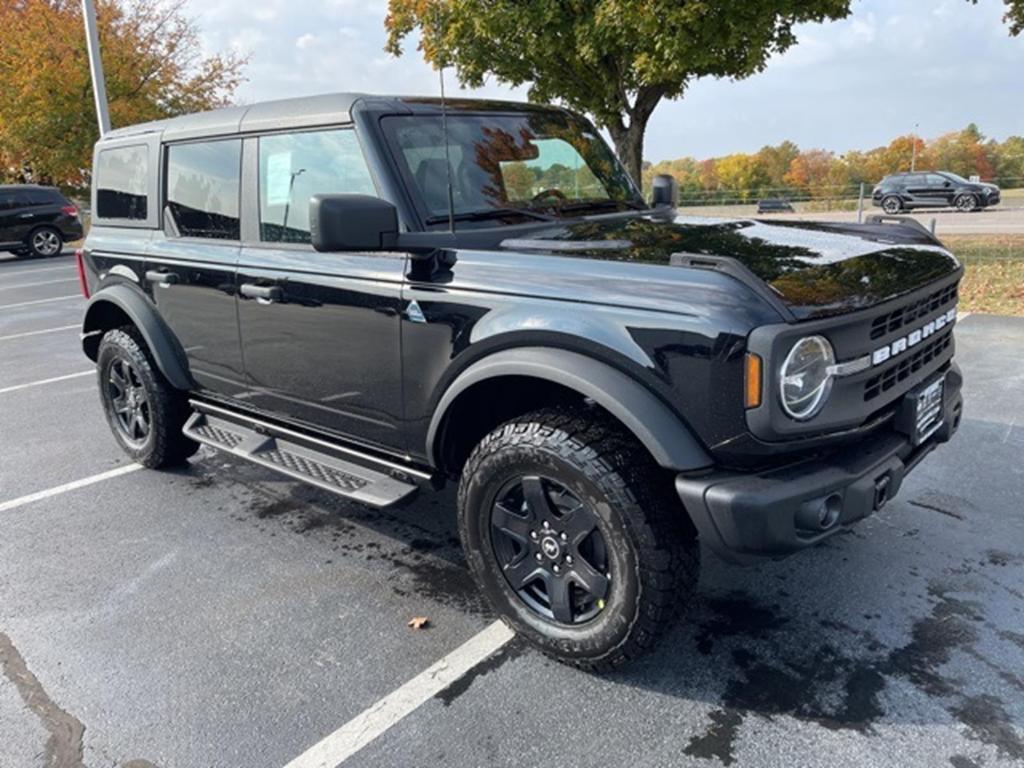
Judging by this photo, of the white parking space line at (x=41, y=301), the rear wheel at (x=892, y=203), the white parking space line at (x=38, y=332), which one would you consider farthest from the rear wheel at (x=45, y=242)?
the rear wheel at (x=892, y=203)

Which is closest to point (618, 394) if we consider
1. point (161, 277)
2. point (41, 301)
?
point (161, 277)

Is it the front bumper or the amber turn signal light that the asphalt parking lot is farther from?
the amber turn signal light

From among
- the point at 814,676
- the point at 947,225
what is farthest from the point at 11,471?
the point at 947,225

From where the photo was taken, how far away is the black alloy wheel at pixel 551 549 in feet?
8.54

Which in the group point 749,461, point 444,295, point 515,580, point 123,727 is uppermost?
point 444,295

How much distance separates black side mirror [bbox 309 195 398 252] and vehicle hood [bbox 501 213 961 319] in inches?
18.4

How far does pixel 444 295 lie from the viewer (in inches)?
111

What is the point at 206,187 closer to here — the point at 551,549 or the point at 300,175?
the point at 300,175

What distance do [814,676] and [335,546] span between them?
2091mm

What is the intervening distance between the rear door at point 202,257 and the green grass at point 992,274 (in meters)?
7.58

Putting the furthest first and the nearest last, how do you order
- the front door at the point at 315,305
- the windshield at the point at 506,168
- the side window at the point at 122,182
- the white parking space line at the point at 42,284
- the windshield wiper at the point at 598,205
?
1. the white parking space line at the point at 42,284
2. the side window at the point at 122,182
3. the windshield wiper at the point at 598,205
4. the windshield at the point at 506,168
5. the front door at the point at 315,305

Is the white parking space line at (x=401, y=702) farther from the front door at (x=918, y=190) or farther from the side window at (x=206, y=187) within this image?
the front door at (x=918, y=190)

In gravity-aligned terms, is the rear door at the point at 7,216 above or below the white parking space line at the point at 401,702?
above

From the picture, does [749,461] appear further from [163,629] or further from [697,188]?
[697,188]
